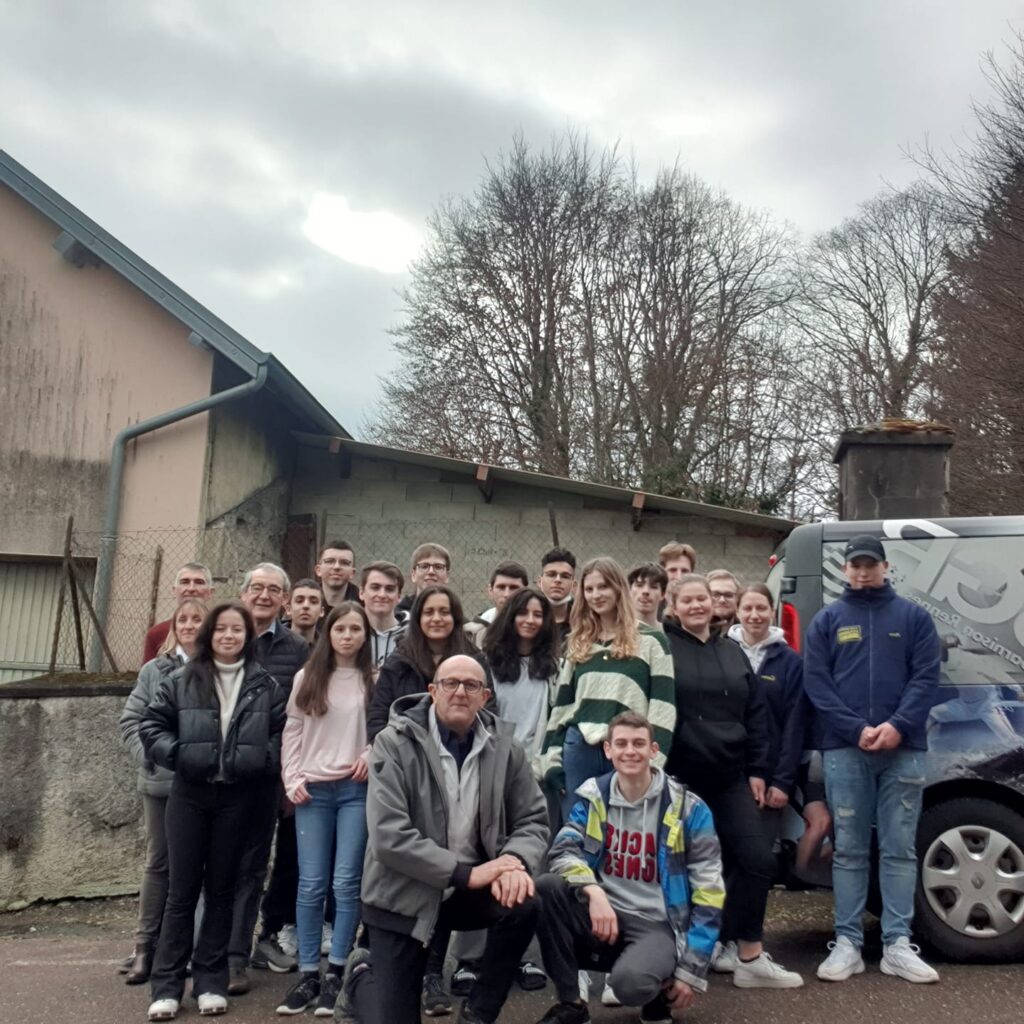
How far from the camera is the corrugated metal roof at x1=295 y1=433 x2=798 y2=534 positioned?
417 inches

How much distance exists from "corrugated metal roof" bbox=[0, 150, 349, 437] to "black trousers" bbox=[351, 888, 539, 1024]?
659cm

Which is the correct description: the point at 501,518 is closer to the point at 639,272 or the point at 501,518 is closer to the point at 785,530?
the point at 785,530

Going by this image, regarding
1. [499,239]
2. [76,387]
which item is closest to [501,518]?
[76,387]

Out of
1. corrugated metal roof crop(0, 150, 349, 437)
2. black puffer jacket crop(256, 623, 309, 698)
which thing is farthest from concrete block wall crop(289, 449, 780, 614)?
black puffer jacket crop(256, 623, 309, 698)

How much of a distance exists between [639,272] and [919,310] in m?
6.34

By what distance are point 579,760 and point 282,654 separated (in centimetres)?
153

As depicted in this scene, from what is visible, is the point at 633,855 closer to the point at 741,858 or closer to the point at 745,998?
the point at 741,858

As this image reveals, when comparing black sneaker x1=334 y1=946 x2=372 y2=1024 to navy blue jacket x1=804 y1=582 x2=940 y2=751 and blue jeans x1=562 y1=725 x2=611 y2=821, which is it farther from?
navy blue jacket x1=804 y1=582 x2=940 y2=751

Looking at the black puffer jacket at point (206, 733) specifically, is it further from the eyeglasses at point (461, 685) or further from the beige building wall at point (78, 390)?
the beige building wall at point (78, 390)

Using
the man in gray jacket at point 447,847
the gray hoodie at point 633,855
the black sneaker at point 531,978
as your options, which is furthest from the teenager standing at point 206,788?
the gray hoodie at point 633,855

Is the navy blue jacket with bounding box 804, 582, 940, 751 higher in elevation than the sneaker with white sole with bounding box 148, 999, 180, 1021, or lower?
higher

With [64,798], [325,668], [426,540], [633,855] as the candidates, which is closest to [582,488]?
[426,540]

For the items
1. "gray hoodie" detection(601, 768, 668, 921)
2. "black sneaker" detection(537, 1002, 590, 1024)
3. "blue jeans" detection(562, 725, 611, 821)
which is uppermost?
"blue jeans" detection(562, 725, 611, 821)

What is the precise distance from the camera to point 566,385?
23.1 m
